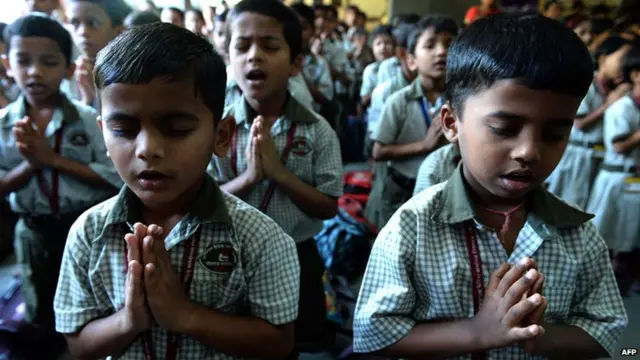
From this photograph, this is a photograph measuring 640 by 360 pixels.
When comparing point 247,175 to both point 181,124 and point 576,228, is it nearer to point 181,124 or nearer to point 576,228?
point 181,124

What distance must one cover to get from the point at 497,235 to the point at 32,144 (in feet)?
5.15

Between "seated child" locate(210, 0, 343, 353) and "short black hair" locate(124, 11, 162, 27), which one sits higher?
"short black hair" locate(124, 11, 162, 27)

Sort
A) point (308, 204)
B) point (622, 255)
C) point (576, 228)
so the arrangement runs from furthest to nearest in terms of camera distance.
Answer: point (622, 255) → point (308, 204) → point (576, 228)

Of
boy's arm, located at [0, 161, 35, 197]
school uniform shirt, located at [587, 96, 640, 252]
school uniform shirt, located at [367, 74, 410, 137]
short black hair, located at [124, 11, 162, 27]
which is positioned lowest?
school uniform shirt, located at [587, 96, 640, 252]

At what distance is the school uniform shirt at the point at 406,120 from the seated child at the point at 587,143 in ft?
4.76

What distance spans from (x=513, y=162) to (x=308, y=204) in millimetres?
924

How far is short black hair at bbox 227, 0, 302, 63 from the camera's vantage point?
1.85 m

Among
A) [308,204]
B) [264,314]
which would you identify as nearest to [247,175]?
[308,204]

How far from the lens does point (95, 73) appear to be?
3.54 ft

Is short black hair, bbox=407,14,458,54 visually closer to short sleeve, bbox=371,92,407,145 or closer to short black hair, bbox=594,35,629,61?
short sleeve, bbox=371,92,407,145

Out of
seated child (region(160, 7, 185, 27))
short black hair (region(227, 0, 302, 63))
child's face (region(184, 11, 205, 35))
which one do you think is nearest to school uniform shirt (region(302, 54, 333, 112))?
child's face (region(184, 11, 205, 35))

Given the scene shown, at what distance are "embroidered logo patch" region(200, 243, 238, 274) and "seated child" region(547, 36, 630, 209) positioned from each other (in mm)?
2980

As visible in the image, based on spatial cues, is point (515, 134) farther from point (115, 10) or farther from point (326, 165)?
point (115, 10)

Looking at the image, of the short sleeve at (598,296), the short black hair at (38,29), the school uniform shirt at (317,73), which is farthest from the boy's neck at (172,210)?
the school uniform shirt at (317,73)
